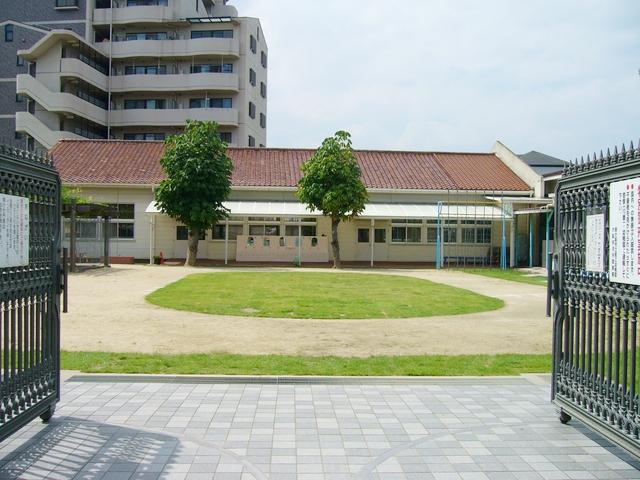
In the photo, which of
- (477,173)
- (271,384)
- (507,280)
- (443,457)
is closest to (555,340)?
(443,457)

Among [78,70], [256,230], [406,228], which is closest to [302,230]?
[256,230]

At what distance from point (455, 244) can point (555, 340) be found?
2490 centimetres

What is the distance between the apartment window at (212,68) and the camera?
42125 millimetres

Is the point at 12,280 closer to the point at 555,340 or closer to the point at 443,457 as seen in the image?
the point at 443,457

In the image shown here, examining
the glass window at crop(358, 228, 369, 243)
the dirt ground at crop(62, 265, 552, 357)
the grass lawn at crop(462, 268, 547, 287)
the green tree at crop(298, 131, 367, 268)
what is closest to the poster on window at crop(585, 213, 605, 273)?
the dirt ground at crop(62, 265, 552, 357)

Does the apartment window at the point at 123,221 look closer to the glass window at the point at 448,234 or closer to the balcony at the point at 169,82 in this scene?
the balcony at the point at 169,82

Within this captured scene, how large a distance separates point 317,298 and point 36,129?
98.6 feet

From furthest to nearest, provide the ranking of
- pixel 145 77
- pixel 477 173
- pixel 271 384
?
pixel 145 77, pixel 477 173, pixel 271 384

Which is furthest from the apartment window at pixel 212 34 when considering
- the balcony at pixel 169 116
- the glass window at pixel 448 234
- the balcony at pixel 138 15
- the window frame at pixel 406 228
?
the glass window at pixel 448 234

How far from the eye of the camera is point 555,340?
17.3 ft

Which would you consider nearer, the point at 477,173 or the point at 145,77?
the point at 477,173

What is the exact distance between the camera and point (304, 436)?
4.60 meters

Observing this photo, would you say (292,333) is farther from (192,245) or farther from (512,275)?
(192,245)

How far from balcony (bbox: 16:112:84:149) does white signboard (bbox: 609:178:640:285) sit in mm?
37644
